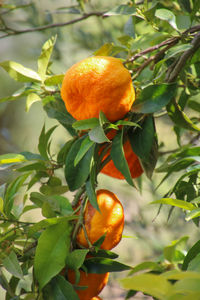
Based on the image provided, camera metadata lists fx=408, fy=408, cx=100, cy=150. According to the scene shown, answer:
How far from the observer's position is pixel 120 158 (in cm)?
39

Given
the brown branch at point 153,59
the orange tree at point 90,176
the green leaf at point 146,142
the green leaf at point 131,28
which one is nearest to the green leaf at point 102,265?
the orange tree at point 90,176

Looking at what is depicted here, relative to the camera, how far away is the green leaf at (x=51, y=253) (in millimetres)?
365

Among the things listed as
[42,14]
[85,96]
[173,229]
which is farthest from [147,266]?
[42,14]

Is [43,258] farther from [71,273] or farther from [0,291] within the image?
[0,291]

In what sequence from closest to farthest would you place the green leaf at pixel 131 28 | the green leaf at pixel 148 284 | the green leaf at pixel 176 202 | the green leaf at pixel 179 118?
the green leaf at pixel 148 284
the green leaf at pixel 176 202
the green leaf at pixel 179 118
the green leaf at pixel 131 28

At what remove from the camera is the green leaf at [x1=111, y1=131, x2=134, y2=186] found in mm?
379

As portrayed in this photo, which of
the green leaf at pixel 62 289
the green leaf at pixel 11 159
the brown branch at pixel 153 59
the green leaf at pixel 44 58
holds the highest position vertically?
the green leaf at pixel 44 58

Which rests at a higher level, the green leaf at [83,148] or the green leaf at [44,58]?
the green leaf at [44,58]

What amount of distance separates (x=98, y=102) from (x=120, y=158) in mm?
63

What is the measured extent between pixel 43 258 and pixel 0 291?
3.29ft

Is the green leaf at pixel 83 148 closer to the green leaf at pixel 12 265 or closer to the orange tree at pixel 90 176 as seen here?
the orange tree at pixel 90 176

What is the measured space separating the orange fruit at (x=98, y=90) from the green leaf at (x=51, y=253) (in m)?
0.12

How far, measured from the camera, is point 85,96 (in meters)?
0.41

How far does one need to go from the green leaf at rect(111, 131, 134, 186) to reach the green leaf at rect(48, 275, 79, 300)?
11 centimetres
